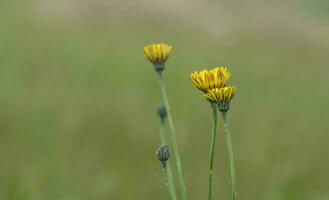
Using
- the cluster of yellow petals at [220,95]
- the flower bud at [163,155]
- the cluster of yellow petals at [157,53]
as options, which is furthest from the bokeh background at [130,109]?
the cluster of yellow petals at [220,95]

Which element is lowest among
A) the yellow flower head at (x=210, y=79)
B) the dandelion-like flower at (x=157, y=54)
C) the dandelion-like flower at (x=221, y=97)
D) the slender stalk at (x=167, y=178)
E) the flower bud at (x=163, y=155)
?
the slender stalk at (x=167, y=178)

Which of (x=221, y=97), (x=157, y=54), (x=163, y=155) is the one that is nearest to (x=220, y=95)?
(x=221, y=97)

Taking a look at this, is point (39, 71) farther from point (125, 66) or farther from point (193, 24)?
point (193, 24)

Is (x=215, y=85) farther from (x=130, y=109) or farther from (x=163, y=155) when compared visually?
(x=130, y=109)

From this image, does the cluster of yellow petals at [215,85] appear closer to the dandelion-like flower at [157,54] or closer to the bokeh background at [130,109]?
the dandelion-like flower at [157,54]

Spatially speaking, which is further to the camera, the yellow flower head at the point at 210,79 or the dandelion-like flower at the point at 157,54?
the dandelion-like flower at the point at 157,54

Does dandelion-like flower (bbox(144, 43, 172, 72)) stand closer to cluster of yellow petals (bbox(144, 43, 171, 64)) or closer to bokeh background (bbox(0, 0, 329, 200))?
cluster of yellow petals (bbox(144, 43, 171, 64))
